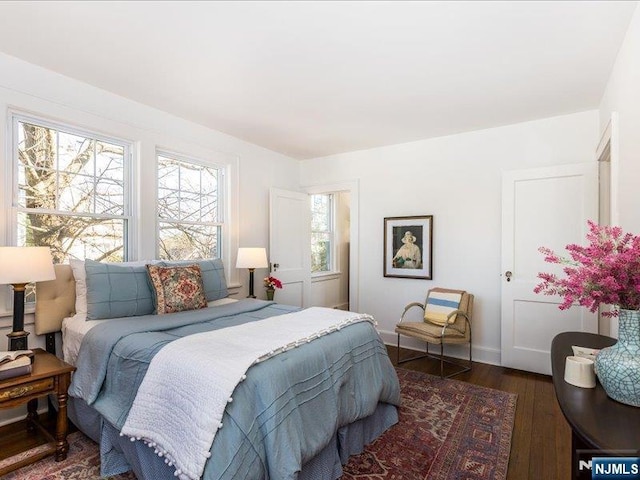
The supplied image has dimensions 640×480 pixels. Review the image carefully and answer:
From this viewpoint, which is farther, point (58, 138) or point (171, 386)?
point (58, 138)

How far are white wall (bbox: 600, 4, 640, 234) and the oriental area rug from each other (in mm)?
1566

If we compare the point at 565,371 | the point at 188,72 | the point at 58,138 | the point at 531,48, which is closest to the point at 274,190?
the point at 188,72

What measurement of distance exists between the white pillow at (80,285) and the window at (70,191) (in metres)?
0.31

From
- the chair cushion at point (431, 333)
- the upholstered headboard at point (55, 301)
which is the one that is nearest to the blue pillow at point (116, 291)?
the upholstered headboard at point (55, 301)

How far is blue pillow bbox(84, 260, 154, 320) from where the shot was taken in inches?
97.3

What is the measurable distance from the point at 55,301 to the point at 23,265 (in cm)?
56

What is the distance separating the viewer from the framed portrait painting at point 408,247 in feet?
13.7

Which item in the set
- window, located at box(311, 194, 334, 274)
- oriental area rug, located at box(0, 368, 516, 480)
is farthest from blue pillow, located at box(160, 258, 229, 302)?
window, located at box(311, 194, 334, 274)

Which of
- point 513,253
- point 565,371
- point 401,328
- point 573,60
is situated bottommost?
point 401,328

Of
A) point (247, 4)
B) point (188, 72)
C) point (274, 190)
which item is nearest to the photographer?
point (247, 4)

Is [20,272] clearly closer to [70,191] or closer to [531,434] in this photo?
[70,191]

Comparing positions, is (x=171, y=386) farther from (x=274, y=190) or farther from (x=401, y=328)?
(x=274, y=190)

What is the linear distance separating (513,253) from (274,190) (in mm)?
2898

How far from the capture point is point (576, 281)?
3.71ft
